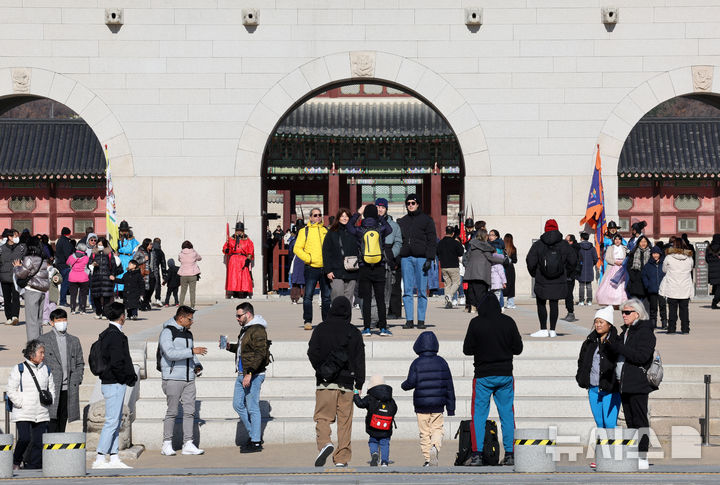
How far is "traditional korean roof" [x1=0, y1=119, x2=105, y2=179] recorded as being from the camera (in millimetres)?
37562

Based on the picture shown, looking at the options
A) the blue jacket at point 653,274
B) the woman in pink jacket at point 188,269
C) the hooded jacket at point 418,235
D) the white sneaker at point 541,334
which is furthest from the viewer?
the woman in pink jacket at point 188,269

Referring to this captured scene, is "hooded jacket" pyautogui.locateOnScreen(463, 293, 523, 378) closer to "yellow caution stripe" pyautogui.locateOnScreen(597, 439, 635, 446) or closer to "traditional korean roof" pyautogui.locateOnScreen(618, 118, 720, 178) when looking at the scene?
"yellow caution stripe" pyautogui.locateOnScreen(597, 439, 635, 446)

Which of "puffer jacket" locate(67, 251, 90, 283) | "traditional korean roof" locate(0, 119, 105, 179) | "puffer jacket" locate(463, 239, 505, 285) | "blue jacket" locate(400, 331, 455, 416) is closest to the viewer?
"blue jacket" locate(400, 331, 455, 416)

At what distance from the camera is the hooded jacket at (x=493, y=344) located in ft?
33.3

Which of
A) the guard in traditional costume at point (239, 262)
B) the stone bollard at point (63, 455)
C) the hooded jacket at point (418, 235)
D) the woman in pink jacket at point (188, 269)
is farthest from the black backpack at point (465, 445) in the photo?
the guard in traditional costume at point (239, 262)

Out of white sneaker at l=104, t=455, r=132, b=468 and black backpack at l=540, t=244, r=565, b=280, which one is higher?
black backpack at l=540, t=244, r=565, b=280

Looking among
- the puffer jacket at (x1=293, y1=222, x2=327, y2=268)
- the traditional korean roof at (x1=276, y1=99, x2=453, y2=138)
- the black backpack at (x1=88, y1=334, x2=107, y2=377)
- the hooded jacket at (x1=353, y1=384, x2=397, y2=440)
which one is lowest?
the hooded jacket at (x1=353, y1=384, x2=397, y2=440)

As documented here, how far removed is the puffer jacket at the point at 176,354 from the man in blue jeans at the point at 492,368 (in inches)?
110

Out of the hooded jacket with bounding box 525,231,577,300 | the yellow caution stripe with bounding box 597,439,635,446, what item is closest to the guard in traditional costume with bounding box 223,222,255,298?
the hooded jacket with bounding box 525,231,577,300

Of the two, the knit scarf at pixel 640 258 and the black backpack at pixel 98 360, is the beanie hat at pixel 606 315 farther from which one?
the knit scarf at pixel 640 258

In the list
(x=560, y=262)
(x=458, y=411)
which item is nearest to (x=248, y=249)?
(x=560, y=262)

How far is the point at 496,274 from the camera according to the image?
19.2 m

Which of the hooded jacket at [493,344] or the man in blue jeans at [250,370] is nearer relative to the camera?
the hooded jacket at [493,344]

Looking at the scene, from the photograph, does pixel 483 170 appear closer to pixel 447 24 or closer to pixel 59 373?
pixel 447 24
